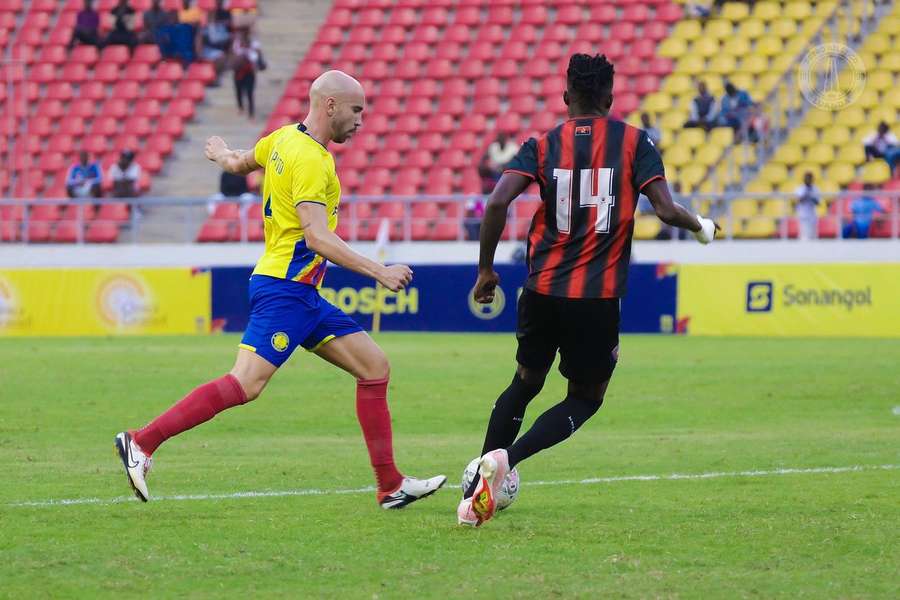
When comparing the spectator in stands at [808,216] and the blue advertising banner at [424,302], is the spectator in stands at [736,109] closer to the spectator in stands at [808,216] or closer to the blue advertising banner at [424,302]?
the spectator in stands at [808,216]

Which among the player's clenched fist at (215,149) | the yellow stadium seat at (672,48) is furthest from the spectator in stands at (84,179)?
the player's clenched fist at (215,149)

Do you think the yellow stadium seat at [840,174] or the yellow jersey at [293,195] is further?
the yellow stadium seat at [840,174]

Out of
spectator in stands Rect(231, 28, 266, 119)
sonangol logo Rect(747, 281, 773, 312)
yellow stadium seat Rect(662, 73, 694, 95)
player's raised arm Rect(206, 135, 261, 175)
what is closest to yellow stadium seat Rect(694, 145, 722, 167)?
yellow stadium seat Rect(662, 73, 694, 95)

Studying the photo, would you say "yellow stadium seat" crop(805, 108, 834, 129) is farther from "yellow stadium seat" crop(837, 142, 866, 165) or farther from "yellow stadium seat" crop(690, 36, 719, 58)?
"yellow stadium seat" crop(690, 36, 719, 58)

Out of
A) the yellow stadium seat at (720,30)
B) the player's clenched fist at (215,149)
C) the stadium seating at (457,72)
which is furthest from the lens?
the stadium seating at (457,72)

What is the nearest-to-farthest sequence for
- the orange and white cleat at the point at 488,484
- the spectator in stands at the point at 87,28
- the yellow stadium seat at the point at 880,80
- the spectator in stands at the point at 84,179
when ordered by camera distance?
1. the orange and white cleat at the point at 488,484
2. the yellow stadium seat at the point at 880,80
3. the spectator in stands at the point at 84,179
4. the spectator in stands at the point at 87,28

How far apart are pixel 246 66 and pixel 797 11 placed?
10403 mm

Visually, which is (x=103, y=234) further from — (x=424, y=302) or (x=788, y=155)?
(x=788, y=155)

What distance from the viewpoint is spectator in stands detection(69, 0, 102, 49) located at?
32.8 meters

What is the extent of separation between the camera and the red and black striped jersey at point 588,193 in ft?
22.0

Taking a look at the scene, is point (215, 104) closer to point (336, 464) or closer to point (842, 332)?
point (842, 332)

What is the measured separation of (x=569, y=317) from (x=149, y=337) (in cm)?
1660

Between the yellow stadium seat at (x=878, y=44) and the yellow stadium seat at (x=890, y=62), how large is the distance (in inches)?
4.0

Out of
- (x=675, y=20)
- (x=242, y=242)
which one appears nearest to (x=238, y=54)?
(x=242, y=242)
